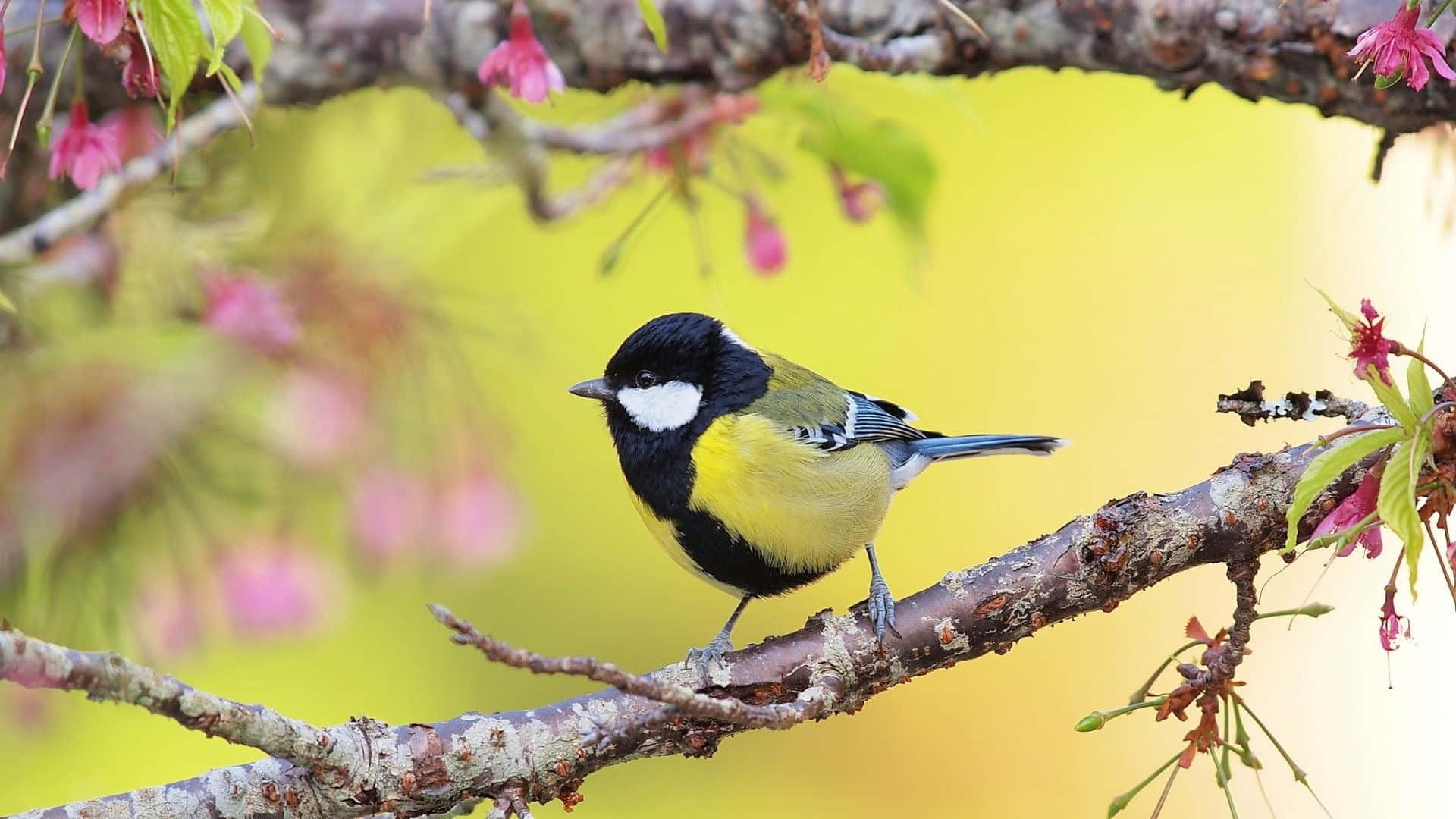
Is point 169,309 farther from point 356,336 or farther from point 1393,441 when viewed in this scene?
point 1393,441

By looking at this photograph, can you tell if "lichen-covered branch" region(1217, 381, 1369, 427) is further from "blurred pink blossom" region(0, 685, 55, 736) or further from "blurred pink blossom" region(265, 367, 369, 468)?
Answer: "blurred pink blossom" region(0, 685, 55, 736)

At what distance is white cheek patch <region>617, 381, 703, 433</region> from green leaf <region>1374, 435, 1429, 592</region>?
0.82 meters

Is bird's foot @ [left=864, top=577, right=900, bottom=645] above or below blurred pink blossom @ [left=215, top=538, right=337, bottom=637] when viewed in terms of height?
below

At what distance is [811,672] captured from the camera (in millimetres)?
1084

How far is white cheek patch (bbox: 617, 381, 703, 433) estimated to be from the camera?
57.3 inches

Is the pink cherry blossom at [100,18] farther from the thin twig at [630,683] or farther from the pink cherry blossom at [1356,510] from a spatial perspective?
the pink cherry blossom at [1356,510]

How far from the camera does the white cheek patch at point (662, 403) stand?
1455 mm

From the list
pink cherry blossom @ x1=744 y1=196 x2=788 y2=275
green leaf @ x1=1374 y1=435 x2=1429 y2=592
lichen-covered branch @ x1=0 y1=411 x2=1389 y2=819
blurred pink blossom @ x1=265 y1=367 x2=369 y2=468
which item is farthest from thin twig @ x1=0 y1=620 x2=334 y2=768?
pink cherry blossom @ x1=744 y1=196 x2=788 y2=275

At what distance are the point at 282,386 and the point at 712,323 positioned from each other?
1.80ft

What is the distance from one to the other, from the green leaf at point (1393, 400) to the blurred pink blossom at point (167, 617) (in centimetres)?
136

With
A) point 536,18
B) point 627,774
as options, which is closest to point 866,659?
point 536,18

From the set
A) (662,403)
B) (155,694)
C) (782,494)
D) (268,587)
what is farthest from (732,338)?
(155,694)

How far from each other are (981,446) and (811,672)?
0.67 meters

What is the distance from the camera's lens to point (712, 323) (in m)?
1.52
